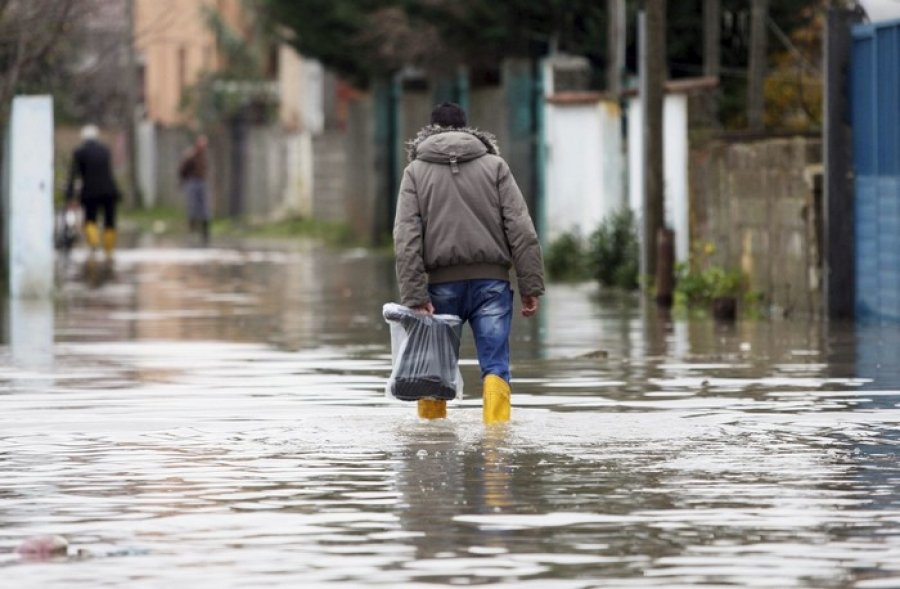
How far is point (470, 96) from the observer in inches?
1490

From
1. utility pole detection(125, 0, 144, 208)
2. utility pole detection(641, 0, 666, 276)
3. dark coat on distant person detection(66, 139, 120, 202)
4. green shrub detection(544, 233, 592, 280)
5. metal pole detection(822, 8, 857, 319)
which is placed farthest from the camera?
utility pole detection(125, 0, 144, 208)

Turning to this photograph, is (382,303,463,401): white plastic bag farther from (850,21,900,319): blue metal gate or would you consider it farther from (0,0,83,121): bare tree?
(0,0,83,121): bare tree

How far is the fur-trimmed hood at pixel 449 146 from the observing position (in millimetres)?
13297

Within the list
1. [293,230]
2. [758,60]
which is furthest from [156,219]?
[758,60]

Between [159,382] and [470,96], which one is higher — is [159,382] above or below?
below

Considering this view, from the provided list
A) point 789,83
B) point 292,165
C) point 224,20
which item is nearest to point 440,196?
A: point 789,83

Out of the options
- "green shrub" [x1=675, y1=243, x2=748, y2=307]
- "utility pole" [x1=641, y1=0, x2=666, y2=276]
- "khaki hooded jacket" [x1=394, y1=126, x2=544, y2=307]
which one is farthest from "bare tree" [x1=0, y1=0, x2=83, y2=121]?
"khaki hooded jacket" [x1=394, y1=126, x2=544, y2=307]

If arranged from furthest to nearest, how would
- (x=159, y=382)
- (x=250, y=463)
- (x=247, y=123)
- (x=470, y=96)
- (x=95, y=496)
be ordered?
(x=247, y=123), (x=470, y=96), (x=159, y=382), (x=250, y=463), (x=95, y=496)

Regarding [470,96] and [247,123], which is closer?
[470,96]

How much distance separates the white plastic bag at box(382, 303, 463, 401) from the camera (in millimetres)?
13156

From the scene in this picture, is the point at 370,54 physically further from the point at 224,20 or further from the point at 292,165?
the point at 224,20

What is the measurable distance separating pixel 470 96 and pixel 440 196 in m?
24.7

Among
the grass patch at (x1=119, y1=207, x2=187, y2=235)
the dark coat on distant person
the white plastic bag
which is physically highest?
the dark coat on distant person

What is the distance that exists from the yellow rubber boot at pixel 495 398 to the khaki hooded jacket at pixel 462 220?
497mm
